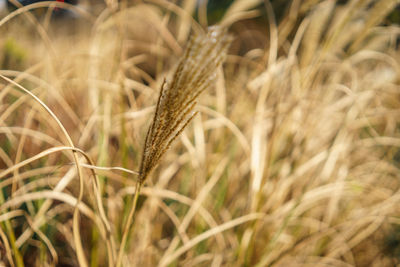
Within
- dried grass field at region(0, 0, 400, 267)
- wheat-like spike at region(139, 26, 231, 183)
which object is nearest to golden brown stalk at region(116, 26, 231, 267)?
wheat-like spike at region(139, 26, 231, 183)

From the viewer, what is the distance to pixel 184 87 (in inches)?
8.3

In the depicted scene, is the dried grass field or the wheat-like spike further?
the dried grass field

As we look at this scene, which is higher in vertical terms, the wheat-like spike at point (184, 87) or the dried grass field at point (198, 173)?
the wheat-like spike at point (184, 87)

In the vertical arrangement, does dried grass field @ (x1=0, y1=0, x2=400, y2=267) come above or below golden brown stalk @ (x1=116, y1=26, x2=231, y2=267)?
below

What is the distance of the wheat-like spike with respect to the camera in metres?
0.21

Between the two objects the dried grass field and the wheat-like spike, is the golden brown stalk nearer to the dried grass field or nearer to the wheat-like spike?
the wheat-like spike

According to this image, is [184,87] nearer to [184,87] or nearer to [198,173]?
[184,87]

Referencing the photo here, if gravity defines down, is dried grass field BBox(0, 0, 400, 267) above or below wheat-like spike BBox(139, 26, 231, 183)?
below

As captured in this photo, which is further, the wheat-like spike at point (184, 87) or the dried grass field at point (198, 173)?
the dried grass field at point (198, 173)

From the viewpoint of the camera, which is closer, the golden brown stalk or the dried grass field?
the golden brown stalk

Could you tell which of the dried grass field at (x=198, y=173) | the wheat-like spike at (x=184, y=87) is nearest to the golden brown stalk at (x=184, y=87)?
the wheat-like spike at (x=184, y=87)

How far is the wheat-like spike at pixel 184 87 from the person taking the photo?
0.21 metres

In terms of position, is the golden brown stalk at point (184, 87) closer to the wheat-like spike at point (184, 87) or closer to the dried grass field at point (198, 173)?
the wheat-like spike at point (184, 87)

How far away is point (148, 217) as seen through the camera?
567mm
